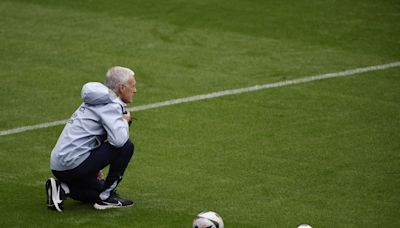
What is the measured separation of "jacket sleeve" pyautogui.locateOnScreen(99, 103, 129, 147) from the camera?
8250 millimetres

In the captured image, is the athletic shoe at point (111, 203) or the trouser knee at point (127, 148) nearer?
the trouser knee at point (127, 148)

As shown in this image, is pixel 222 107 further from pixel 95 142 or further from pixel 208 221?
pixel 208 221

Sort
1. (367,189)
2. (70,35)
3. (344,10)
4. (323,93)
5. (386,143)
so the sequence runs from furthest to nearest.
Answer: (344,10), (70,35), (323,93), (386,143), (367,189)

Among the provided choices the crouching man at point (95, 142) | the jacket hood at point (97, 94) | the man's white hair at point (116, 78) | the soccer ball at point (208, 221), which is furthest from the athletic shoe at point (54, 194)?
the soccer ball at point (208, 221)

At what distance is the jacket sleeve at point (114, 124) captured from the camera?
825 centimetres

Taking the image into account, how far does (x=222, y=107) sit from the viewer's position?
11789 millimetres

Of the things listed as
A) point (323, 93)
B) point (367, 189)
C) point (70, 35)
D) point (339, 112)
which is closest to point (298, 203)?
point (367, 189)

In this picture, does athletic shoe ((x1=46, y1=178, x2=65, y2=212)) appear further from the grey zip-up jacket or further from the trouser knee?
the trouser knee

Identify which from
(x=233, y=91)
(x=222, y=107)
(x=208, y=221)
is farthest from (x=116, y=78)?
(x=233, y=91)

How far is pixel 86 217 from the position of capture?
839 cm

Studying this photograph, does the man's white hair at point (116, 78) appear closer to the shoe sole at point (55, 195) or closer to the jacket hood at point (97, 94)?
the jacket hood at point (97, 94)

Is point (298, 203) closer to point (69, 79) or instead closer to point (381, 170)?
point (381, 170)

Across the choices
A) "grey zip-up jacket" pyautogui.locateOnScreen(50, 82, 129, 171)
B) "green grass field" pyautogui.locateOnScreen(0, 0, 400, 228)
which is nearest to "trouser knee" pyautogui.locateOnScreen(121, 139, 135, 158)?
"grey zip-up jacket" pyautogui.locateOnScreen(50, 82, 129, 171)

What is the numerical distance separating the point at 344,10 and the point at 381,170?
691cm
